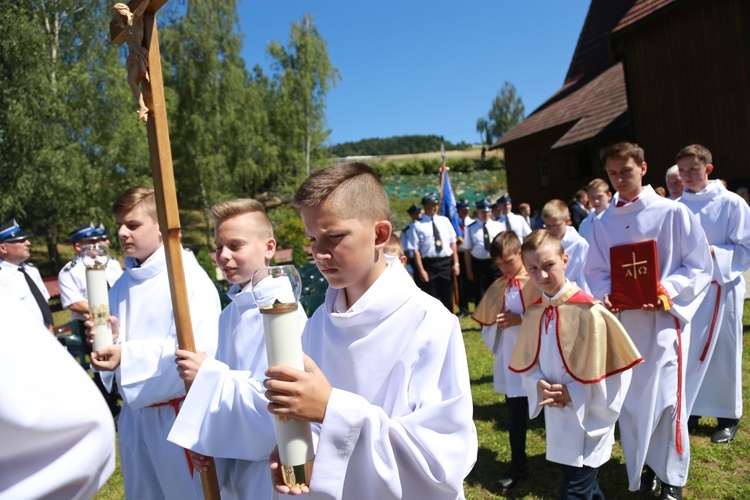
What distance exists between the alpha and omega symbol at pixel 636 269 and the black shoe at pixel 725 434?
190cm

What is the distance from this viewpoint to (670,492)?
12.6 feet

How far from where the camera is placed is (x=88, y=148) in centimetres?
2239

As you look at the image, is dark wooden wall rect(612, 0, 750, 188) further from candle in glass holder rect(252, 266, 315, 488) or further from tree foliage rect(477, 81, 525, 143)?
tree foliage rect(477, 81, 525, 143)

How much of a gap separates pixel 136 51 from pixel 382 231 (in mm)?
1283

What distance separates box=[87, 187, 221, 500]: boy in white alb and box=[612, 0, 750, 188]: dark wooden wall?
1543 centimetres

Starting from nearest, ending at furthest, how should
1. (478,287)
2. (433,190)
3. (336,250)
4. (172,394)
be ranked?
1. (336,250)
2. (172,394)
3. (478,287)
4. (433,190)

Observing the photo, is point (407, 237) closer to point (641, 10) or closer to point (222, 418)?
point (222, 418)

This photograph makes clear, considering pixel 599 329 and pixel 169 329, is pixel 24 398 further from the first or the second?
pixel 599 329

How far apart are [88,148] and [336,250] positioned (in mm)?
23439

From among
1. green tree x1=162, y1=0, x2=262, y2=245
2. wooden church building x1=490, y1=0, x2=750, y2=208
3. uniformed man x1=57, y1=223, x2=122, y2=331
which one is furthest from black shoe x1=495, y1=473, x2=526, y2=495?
green tree x1=162, y1=0, x2=262, y2=245

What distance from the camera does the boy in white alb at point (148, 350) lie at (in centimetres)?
316

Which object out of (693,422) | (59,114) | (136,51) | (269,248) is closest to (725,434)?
(693,422)

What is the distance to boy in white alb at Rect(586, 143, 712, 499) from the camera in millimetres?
3893

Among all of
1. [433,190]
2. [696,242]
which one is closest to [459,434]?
[696,242]
